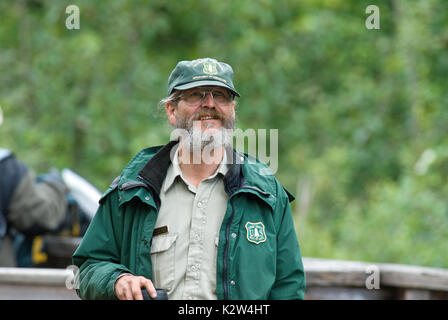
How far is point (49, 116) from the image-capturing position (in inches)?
430

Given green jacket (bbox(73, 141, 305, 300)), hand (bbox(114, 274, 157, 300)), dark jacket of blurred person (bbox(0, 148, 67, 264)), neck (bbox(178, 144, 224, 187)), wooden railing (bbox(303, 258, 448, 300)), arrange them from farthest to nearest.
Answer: dark jacket of blurred person (bbox(0, 148, 67, 264)), wooden railing (bbox(303, 258, 448, 300)), neck (bbox(178, 144, 224, 187)), green jacket (bbox(73, 141, 305, 300)), hand (bbox(114, 274, 157, 300))

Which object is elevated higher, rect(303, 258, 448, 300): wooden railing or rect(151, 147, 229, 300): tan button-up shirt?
rect(151, 147, 229, 300): tan button-up shirt

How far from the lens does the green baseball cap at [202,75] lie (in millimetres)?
2703

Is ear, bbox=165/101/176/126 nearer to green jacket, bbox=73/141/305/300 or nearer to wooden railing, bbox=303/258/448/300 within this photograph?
green jacket, bbox=73/141/305/300

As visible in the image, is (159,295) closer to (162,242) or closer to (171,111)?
(162,242)

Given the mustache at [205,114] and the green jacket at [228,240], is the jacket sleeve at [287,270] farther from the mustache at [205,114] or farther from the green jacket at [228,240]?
the mustache at [205,114]

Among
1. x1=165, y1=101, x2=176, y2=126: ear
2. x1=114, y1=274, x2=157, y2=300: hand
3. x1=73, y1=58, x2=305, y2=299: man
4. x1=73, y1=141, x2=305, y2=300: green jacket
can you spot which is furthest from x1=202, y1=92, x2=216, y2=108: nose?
x1=114, y1=274, x2=157, y2=300: hand

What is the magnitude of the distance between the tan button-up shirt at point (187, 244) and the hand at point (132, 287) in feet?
0.49

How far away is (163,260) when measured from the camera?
2.65 meters

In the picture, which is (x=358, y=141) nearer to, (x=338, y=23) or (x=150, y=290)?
(x=338, y=23)

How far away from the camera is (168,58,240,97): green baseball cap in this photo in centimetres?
270

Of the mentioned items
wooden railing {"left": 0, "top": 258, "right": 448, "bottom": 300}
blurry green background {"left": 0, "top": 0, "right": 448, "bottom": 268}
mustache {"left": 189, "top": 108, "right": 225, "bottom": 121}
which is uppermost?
blurry green background {"left": 0, "top": 0, "right": 448, "bottom": 268}

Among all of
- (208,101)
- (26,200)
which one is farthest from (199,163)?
(26,200)

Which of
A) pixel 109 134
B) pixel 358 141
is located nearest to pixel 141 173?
pixel 109 134
